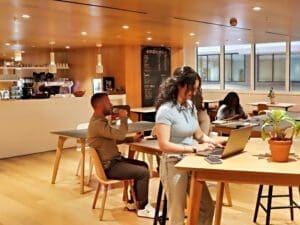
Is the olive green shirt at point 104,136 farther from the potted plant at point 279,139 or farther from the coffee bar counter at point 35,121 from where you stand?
the coffee bar counter at point 35,121

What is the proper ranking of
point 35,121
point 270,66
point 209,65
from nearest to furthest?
point 35,121 → point 270,66 → point 209,65

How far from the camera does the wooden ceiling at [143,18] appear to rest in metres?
4.62

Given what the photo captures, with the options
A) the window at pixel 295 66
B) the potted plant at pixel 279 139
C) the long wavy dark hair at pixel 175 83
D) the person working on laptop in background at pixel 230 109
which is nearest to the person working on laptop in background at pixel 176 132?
the long wavy dark hair at pixel 175 83

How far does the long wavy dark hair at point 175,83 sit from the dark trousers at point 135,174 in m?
1.39

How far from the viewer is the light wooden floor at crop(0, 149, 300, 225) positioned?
13.0 feet

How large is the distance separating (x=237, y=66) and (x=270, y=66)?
1034mm

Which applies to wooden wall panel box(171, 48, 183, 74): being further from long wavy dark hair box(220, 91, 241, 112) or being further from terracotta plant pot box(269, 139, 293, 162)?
terracotta plant pot box(269, 139, 293, 162)

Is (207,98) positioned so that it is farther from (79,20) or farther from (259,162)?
(259,162)

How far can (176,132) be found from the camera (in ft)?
8.91

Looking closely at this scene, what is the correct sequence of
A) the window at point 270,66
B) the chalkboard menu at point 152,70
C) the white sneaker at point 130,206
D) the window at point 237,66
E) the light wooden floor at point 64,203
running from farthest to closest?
the window at point 237,66, the window at point 270,66, the chalkboard menu at point 152,70, the white sneaker at point 130,206, the light wooden floor at point 64,203

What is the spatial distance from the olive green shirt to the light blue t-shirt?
136 centimetres

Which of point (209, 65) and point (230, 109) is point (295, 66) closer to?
point (209, 65)

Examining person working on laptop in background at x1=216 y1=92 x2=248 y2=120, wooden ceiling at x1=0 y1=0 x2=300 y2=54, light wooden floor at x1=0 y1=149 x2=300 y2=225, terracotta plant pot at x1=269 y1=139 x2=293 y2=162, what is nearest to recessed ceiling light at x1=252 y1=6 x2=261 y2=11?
wooden ceiling at x1=0 y1=0 x2=300 y2=54

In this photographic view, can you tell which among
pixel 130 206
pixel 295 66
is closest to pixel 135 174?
pixel 130 206
